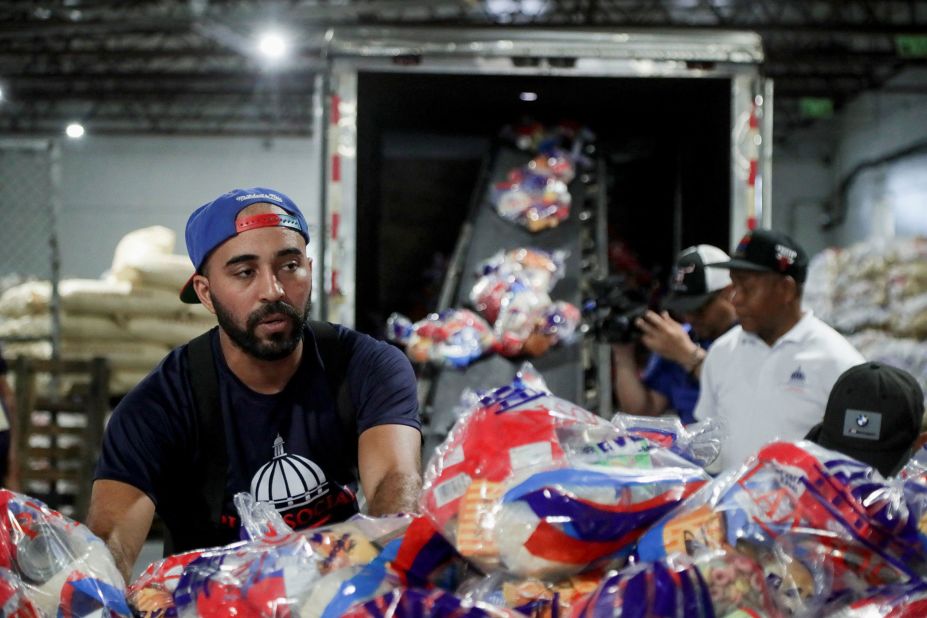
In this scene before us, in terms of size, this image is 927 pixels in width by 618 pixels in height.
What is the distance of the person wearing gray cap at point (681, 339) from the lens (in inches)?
139

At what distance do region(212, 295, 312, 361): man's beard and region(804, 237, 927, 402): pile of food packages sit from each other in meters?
5.39

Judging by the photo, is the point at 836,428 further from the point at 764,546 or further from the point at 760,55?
the point at 760,55

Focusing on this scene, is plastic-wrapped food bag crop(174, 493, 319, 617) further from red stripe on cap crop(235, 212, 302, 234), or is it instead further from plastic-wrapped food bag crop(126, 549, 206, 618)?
red stripe on cap crop(235, 212, 302, 234)

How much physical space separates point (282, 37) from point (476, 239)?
358 centimetres

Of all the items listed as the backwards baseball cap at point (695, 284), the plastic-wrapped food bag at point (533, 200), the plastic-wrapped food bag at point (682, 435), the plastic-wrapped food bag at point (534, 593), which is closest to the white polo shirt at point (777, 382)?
the backwards baseball cap at point (695, 284)

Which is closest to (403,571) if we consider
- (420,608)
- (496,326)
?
(420,608)

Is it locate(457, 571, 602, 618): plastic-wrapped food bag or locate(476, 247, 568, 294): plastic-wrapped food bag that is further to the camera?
locate(476, 247, 568, 294): plastic-wrapped food bag

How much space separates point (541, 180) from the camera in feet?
18.1

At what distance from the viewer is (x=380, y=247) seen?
5773 mm

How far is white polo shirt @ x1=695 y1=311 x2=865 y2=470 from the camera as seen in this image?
112 inches

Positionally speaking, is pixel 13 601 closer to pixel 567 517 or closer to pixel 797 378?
pixel 567 517

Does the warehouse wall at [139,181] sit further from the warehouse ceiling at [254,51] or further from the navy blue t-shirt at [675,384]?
the navy blue t-shirt at [675,384]

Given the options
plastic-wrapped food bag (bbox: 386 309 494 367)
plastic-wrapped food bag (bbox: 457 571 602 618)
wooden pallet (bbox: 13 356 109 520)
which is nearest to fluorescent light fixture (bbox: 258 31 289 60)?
wooden pallet (bbox: 13 356 109 520)

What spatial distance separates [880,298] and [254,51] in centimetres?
588
